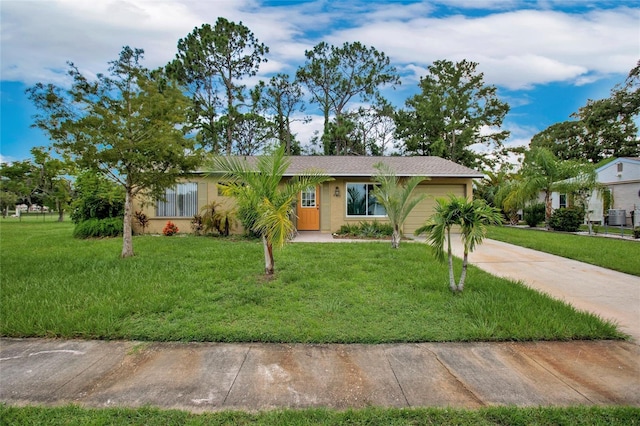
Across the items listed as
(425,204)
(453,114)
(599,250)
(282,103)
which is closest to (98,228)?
(425,204)

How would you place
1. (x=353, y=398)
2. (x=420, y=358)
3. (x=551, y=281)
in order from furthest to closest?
(x=551, y=281) < (x=420, y=358) < (x=353, y=398)

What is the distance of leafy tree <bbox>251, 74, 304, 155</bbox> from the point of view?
2367 cm

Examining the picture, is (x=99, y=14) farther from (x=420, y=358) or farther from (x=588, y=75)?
(x=588, y=75)

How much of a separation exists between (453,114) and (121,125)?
2450 cm

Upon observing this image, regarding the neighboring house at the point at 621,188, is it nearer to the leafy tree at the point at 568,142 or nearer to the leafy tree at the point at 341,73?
the leafy tree at the point at 568,142

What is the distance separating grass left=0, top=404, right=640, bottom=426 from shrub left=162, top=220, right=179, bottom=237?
1001 centimetres

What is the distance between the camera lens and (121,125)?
7.21m

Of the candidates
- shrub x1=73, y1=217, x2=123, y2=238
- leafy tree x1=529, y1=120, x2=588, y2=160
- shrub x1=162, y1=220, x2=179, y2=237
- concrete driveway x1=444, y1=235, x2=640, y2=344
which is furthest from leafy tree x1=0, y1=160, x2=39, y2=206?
leafy tree x1=529, y1=120, x2=588, y2=160

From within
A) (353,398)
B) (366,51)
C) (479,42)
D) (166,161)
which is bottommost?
(353,398)

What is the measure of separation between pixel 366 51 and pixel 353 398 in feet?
87.1

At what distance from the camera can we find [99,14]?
23.8 feet

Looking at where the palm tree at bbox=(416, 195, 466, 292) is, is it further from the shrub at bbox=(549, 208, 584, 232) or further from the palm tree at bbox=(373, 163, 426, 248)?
the shrub at bbox=(549, 208, 584, 232)

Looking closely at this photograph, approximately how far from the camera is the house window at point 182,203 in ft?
40.2

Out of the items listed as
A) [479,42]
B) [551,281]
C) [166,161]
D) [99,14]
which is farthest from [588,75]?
[99,14]
